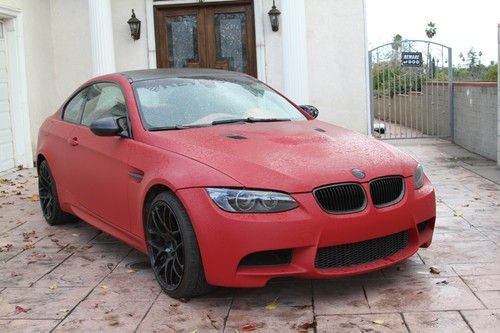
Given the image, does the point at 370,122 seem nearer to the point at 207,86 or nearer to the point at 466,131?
the point at 466,131

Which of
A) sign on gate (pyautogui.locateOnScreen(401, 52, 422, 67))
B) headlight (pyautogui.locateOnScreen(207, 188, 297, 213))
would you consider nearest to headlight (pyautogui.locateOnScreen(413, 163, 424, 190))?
headlight (pyautogui.locateOnScreen(207, 188, 297, 213))

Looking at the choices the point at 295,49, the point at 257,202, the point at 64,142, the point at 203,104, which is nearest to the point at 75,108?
the point at 64,142

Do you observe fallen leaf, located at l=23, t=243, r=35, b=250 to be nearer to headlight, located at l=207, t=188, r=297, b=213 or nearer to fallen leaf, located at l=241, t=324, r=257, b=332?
headlight, located at l=207, t=188, r=297, b=213

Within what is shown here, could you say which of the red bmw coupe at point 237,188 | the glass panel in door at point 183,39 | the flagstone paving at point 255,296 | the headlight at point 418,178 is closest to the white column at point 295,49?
the glass panel in door at point 183,39

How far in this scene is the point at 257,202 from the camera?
12.9 feet

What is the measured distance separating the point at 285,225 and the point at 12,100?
8593 millimetres

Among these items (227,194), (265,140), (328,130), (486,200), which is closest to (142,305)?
(227,194)

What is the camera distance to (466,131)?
1203 cm

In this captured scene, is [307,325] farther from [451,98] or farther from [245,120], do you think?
[451,98]

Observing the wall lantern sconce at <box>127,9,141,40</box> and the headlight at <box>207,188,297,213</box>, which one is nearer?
the headlight at <box>207,188,297,213</box>

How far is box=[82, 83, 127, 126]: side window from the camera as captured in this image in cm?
538

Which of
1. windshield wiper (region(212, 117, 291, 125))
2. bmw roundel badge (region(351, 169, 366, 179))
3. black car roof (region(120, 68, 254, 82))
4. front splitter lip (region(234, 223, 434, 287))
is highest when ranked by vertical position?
black car roof (region(120, 68, 254, 82))

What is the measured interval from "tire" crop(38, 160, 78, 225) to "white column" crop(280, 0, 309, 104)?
5.80 meters

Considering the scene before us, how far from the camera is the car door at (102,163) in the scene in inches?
196
